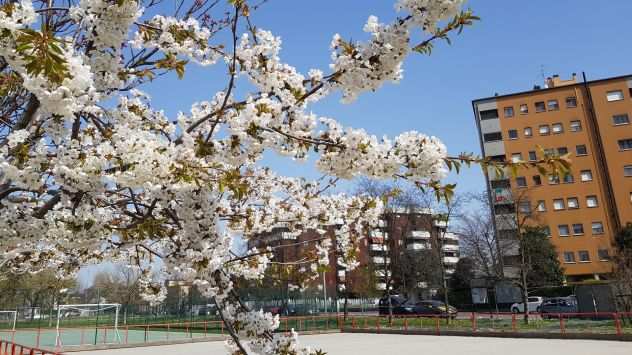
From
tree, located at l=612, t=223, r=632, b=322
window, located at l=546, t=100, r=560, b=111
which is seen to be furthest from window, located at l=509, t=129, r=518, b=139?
tree, located at l=612, t=223, r=632, b=322

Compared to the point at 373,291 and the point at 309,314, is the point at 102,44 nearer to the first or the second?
the point at 309,314

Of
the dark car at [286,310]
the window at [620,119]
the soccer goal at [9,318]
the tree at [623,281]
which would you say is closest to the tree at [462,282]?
the window at [620,119]

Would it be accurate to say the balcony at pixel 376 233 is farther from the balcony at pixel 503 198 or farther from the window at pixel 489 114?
the window at pixel 489 114

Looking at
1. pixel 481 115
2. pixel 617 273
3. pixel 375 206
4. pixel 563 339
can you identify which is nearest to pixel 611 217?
pixel 481 115

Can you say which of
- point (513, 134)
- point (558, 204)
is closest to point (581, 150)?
point (558, 204)

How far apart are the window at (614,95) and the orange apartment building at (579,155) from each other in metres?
0.08

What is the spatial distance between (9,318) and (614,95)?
51.2 meters

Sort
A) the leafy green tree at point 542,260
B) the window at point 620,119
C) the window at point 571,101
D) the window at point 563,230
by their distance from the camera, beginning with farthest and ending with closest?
the window at point 571,101 < the window at point 620,119 < the window at point 563,230 < the leafy green tree at point 542,260

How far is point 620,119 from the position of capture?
41594 mm

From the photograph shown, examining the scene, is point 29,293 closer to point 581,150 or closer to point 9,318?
point 9,318

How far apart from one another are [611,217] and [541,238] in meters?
7.38

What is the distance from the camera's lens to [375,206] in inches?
243

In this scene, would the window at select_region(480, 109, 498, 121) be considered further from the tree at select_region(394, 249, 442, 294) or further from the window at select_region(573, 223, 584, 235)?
the tree at select_region(394, 249, 442, 294)

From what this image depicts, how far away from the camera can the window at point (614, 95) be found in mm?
41906
